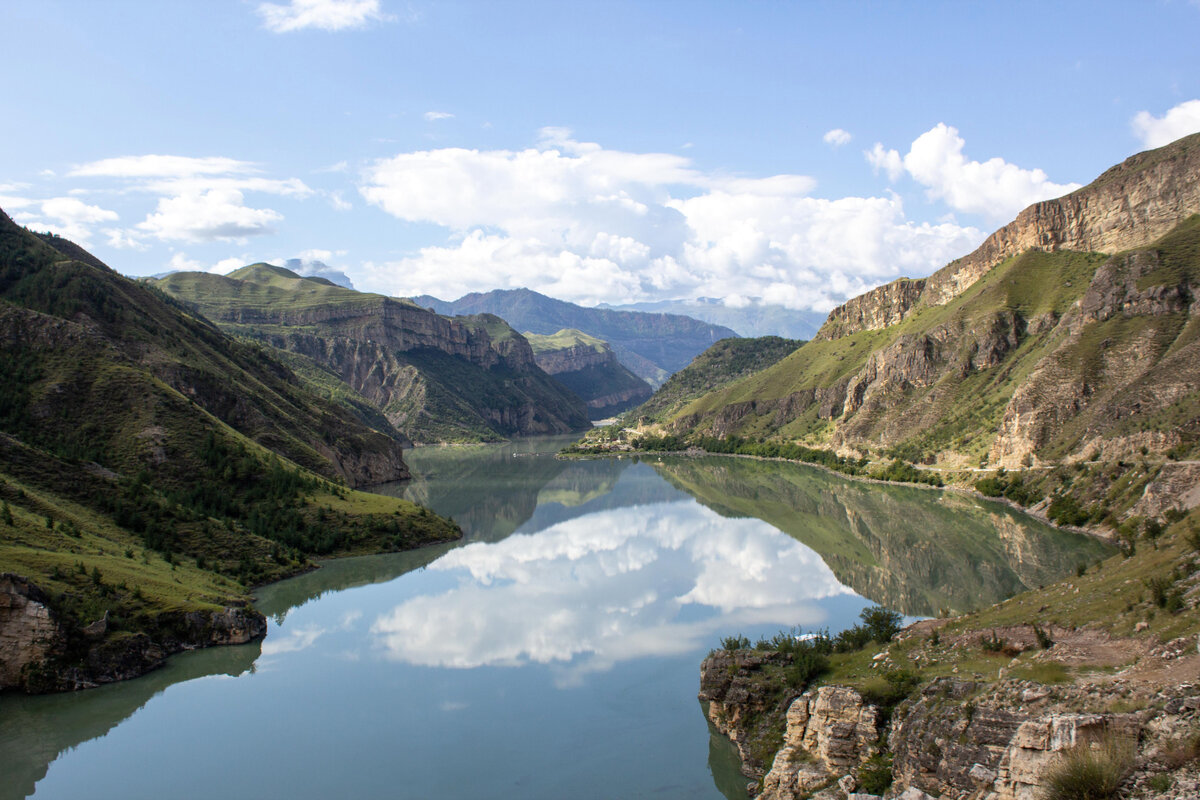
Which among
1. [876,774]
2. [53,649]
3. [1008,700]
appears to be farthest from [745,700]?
[53,649]

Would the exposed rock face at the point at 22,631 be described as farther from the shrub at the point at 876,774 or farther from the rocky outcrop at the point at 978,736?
the shrub at the point at 876,774

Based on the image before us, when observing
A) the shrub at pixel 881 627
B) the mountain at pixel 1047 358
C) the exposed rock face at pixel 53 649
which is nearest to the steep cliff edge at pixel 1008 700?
the shrub at pixel 881 627

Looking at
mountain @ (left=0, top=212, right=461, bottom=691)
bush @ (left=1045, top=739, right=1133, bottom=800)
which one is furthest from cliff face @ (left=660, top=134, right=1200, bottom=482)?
mountain @ (left=0, top=212, right=461, bottom=691)

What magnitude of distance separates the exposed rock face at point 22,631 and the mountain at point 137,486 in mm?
55

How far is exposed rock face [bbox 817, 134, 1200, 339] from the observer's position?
359 ft

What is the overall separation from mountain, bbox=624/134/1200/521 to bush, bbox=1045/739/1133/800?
153ft

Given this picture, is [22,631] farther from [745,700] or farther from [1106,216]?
[1106,216]

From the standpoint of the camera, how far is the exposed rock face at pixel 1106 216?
110m

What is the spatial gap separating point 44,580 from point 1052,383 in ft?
315

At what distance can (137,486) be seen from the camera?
193ft

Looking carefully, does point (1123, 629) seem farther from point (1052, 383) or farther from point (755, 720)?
point (1052, 383)

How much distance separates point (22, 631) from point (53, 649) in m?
1.54

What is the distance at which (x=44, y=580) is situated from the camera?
128 feet

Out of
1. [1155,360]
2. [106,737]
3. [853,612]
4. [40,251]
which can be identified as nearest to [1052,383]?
[1155,360]
